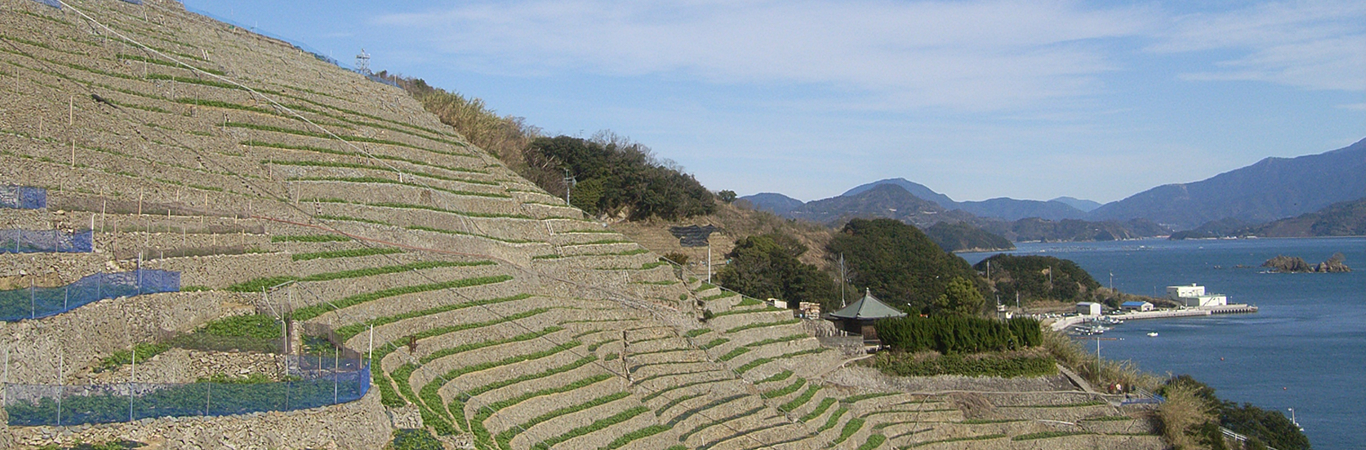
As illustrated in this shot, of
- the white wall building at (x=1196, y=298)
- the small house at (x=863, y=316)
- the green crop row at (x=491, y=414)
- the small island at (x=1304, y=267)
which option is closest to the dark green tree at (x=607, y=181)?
the small house at (x=863, y=316)

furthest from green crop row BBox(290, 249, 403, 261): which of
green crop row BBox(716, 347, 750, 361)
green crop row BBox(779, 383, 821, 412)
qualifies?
green crop row BBox(779, 383, 821, 412)

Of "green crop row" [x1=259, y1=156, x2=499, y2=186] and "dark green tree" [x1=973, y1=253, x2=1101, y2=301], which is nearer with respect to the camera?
"green crop row" [x1=259, y1=156, x2=499, y2=186]

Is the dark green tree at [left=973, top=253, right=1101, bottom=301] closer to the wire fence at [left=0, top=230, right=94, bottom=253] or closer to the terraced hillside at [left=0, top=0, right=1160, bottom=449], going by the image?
the terraced hillside at [left=0, top=0, right=1160, bottom=449]

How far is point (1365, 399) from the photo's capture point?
5478 centimetres

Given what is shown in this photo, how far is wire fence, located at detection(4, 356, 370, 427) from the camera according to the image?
1057 cm

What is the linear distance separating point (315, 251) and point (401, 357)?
15.1 ft

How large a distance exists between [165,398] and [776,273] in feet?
139

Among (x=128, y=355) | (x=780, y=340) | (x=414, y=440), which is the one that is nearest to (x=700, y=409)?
(x=780, y=340)

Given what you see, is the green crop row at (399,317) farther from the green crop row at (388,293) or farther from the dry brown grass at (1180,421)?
the dry brown grass at (1180,421)

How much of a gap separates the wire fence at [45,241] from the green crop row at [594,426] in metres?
7.12

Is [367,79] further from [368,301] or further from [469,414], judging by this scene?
[469,414]

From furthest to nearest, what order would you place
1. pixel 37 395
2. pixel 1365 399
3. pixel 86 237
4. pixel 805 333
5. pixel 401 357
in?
pixel 1365 399
pixel 805 333
pixel 401 357
pixel 86 237
pixel 37 395

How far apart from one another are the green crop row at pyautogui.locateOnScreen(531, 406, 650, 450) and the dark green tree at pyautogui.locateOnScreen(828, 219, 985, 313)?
51957mm

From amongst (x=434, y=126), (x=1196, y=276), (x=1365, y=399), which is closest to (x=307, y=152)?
(x=434, y=126)
